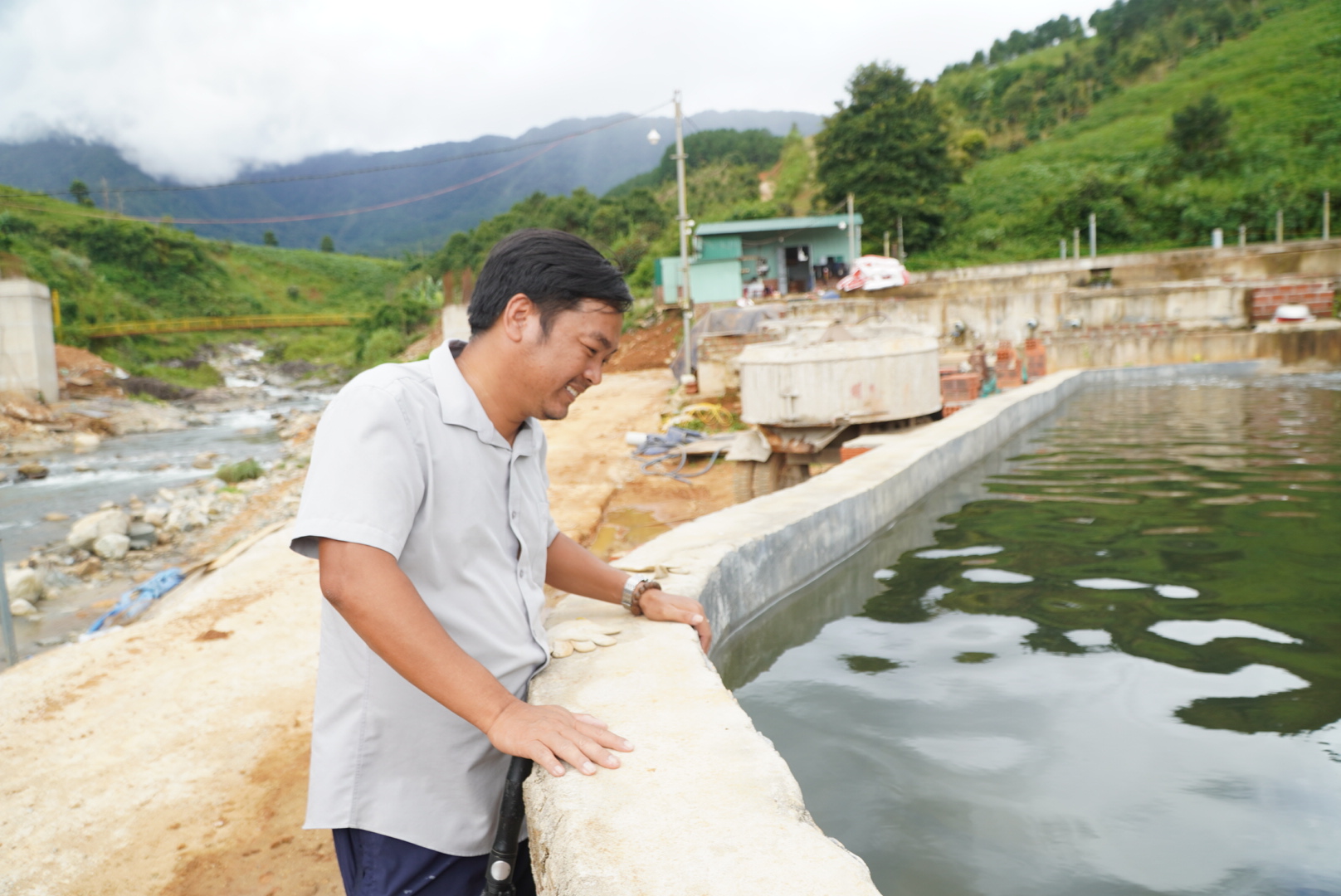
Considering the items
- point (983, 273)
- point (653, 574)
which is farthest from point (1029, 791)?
point (983, 273)

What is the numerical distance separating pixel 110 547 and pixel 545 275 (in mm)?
10459

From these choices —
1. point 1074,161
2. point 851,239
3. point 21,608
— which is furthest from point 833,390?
point 1074,161

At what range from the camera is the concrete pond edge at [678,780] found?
122 cm

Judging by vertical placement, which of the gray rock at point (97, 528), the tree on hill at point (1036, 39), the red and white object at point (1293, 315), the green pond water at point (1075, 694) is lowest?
the gray rock at point (97, 528)

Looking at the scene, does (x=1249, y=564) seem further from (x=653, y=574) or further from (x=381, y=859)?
(x=381, y=859)

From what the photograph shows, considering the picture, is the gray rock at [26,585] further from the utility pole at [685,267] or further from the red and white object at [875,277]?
the red and white object at [875,277]

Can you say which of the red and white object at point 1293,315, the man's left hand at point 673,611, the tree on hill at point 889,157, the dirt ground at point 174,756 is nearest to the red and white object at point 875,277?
the red and white object at point 1293,315

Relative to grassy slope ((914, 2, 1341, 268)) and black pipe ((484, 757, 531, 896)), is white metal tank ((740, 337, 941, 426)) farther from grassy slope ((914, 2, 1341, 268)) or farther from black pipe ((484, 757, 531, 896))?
grassy slope ((914, 2, 1341, 268))

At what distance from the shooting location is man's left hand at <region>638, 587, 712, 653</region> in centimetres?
232

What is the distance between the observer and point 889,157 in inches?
1468

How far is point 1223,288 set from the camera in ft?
64.7

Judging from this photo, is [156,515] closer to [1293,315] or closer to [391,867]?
[391,867]

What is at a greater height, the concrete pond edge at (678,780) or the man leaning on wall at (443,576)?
the man leaning on wall at (443,576)

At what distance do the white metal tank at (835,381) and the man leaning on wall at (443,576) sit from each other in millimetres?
5813
